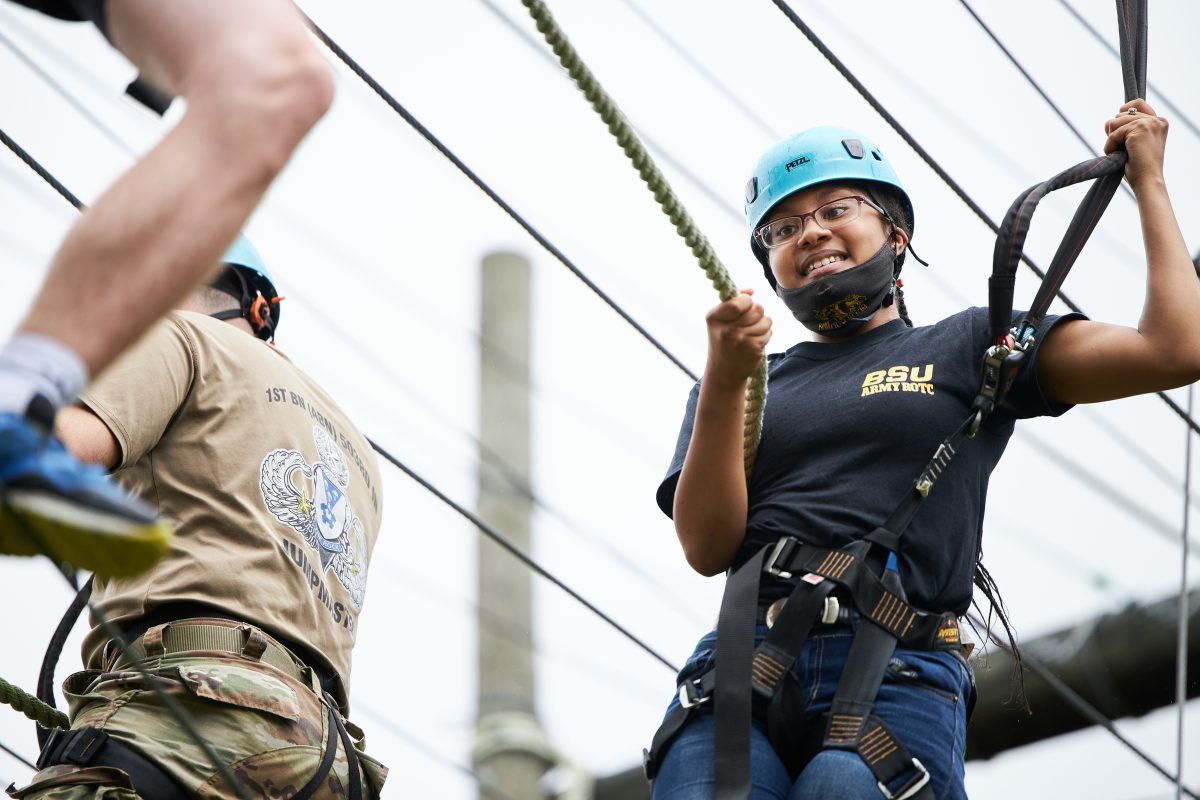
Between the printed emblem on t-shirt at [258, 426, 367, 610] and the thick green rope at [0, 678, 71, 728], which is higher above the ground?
the printed emblem on t-shirt at [258, 426, 367, 610]

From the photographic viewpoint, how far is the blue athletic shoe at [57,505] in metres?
1.33

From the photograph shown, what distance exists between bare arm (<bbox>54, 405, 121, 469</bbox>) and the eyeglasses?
122cm

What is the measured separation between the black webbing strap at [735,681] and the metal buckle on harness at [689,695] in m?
0.04

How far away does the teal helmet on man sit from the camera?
2.79 m

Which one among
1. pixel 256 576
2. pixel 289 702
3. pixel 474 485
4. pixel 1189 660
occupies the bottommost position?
pixel 289 702

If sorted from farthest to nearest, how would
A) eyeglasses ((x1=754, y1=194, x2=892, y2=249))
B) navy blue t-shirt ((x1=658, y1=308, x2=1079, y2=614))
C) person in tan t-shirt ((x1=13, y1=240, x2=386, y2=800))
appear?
eyeglasses ((x1=754, y1=194, x2=892, y2=249)) → navy blue t-shirt ((x1=658, y1=308, x2=1079, y2=614)) → person in tan t-shirt ((x1=13, y1=240, x2=386, y2=800))

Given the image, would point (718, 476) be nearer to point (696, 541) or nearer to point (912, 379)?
point (696, 541)

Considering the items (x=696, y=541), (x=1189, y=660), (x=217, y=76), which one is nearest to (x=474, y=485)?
(x=1189, y=660)

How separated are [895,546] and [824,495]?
5.7 inches

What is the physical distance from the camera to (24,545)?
144cm

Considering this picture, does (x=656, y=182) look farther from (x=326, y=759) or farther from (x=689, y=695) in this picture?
(x=326, y=759)

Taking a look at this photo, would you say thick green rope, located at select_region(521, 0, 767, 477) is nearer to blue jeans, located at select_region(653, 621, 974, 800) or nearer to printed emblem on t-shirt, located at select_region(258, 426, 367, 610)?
blue jeans, located at select_region(653, 621, 974, 800)

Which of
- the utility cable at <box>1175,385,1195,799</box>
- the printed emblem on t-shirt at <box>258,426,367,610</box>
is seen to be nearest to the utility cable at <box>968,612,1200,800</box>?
the utility cable at <box>1175,385,1195,799</box>

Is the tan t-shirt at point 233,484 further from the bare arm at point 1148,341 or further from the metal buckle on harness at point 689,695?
the bare arm at point 1148,341
